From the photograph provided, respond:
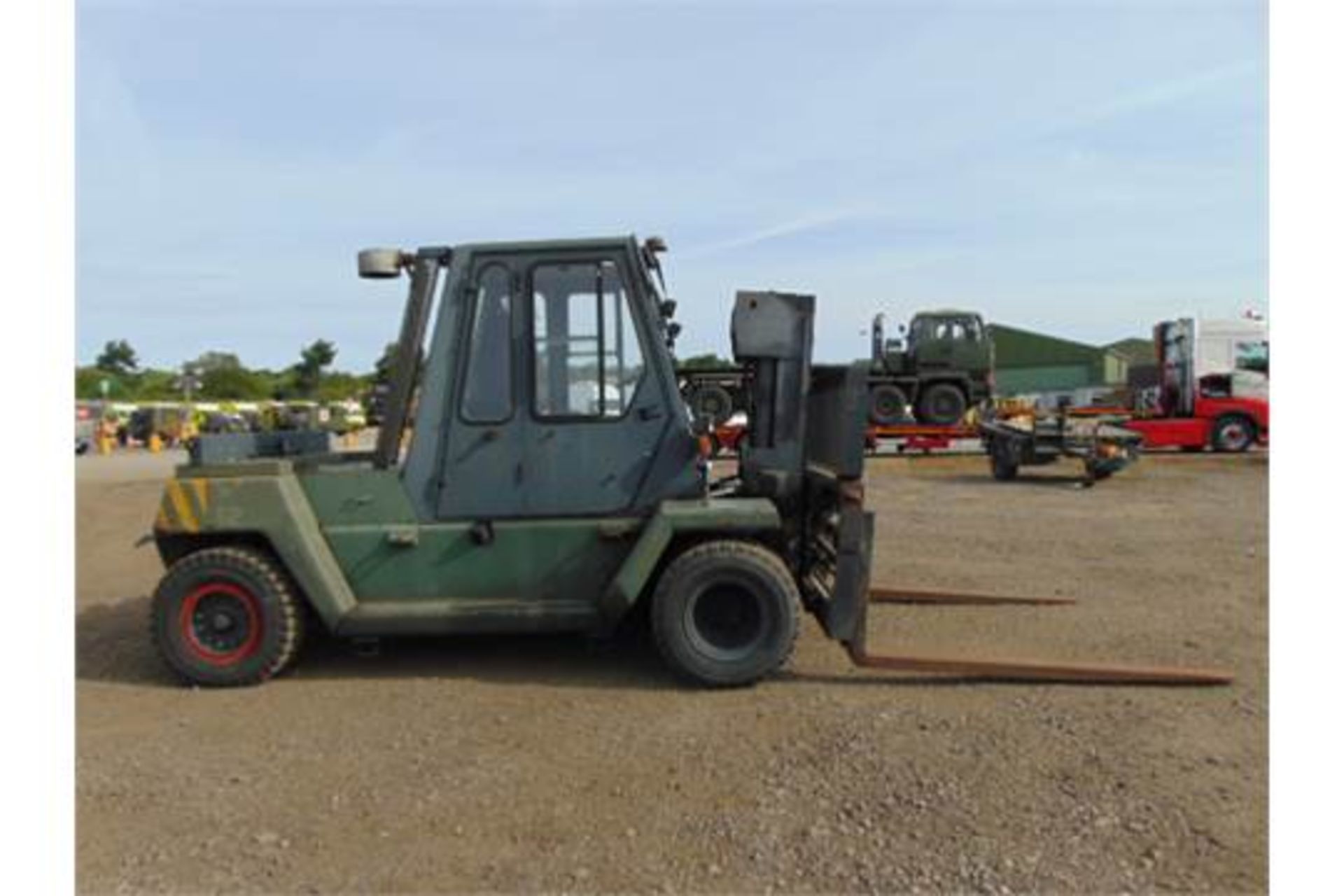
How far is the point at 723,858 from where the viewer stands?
3.23m

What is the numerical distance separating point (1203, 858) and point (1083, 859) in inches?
16.5

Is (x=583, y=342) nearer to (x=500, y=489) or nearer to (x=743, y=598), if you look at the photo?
(x=500, y=489)

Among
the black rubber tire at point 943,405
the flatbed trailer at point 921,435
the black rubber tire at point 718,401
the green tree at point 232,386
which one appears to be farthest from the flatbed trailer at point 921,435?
the green tree at point 232,386

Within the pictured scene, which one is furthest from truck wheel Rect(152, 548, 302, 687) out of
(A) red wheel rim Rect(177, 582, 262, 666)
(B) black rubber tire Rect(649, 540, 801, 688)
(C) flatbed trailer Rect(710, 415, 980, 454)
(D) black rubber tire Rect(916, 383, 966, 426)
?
(D) black rubber tire Rect(916, 383, 966, 426)

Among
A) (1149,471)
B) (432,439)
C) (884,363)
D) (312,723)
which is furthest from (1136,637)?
(884,363)

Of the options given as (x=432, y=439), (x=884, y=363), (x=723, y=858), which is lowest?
(x=723, y=858)

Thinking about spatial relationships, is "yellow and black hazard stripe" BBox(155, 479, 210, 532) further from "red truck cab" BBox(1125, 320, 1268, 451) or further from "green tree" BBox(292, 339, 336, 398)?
"green tree" BBox(292, 339, 336, 398)

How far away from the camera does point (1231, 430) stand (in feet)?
65.3

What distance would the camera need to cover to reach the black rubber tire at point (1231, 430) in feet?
65.3

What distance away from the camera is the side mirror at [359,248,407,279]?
5289mm

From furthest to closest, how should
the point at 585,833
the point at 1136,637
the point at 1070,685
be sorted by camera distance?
1. the point at 1136,637
2. the point at 1070,685
3. the point at 585,833

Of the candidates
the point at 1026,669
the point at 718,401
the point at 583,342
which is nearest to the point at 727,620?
the point at 1026,669

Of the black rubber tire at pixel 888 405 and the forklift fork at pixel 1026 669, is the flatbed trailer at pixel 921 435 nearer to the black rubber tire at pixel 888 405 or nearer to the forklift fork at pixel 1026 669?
the black rubber tire at pixel 888 405

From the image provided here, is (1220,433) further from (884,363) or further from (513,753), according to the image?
(513,753)
